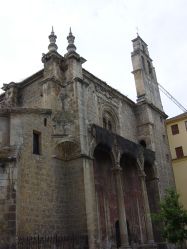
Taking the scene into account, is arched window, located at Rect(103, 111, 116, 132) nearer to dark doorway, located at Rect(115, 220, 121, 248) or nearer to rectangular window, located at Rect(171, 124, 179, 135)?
dark doorway, located at Rect(115, 220, 121, 248)

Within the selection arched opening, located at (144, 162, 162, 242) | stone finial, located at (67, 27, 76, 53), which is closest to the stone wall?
stone finial, located at (67, 27, 76, 53)

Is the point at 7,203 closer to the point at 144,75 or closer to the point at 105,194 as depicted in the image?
the point at 105,194

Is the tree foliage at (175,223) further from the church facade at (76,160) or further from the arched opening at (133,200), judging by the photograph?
the arched opening at (133,200)

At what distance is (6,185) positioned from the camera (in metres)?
15.4

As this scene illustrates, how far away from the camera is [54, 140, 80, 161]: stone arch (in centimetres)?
1909

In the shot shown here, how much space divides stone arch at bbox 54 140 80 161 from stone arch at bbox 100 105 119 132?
16.7 feet

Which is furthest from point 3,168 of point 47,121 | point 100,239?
point 100,239

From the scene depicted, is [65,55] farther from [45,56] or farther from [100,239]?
[100,239]

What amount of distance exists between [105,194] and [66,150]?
418 cm

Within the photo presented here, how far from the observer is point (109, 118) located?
83.3 ft

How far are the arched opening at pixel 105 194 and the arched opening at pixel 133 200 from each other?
1.76m

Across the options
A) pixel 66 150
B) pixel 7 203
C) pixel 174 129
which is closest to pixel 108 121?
pixel 66 150

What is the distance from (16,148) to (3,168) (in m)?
1.26

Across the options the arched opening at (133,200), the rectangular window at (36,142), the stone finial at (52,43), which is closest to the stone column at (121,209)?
the arched opening at (133,200)
